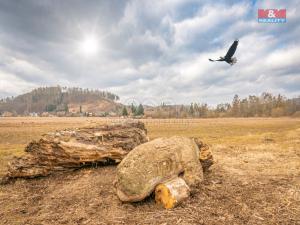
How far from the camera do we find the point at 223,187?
7.15m

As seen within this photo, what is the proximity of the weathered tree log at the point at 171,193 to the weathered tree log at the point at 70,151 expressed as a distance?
307 cm

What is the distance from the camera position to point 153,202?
20.6 ft

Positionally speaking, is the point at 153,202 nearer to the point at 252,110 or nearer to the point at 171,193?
the point at 171,193

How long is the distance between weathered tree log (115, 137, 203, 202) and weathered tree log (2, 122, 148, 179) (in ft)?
7.80

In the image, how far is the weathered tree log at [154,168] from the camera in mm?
6066

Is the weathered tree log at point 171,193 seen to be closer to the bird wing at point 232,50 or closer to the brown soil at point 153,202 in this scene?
the brown soil at point 153,202

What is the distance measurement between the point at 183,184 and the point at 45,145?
5.26m

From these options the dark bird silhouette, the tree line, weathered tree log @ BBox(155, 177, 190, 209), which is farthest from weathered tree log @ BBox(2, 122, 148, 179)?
the tree line

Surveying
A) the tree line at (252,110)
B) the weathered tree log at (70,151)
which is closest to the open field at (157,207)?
the weathered tree log at (70,151)

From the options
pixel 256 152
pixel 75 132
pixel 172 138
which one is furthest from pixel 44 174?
pixel 256 152

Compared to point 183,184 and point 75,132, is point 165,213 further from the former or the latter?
point 75,132

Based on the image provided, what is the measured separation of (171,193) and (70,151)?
427 cm

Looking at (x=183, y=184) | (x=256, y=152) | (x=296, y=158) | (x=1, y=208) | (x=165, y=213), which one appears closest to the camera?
(x=165, y=213)

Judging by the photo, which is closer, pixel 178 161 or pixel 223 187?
pixel 178 161
